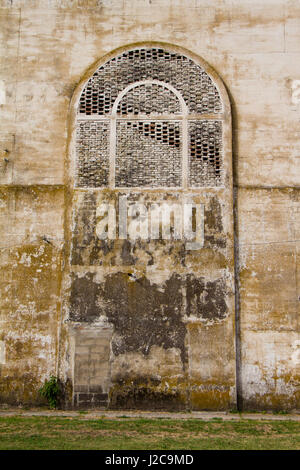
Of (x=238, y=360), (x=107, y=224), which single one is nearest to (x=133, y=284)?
(x=107, y=224)

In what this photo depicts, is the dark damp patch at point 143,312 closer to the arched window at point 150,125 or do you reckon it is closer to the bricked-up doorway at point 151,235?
the bricked-up doorway at point 151,235

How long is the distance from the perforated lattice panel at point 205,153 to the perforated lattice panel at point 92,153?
1888 mm

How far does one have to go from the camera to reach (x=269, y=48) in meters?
11.9

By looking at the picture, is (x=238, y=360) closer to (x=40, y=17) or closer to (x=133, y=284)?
(x=133, y=284)

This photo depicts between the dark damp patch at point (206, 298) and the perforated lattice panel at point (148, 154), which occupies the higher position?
the perforated lattice panel at point (148, 154)

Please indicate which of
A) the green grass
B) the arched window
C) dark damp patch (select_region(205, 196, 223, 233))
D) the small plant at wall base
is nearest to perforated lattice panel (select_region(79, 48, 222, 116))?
the arched window

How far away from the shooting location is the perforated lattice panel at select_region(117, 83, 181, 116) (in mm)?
11617

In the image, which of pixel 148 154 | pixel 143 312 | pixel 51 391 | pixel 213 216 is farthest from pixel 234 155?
pixel 51 391

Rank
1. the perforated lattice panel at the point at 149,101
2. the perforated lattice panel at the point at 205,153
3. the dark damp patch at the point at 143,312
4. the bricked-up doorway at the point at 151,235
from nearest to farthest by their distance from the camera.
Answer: the bricked-up doorway at the point at 151,235 < the dark damp patch at the point at 143,312 < the perforated lattice panel at the point at 205,153 < the perforated lattice panel at the point at 149,101

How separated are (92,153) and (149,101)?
174 cm

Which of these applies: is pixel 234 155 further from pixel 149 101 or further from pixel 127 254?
pixel 127 254

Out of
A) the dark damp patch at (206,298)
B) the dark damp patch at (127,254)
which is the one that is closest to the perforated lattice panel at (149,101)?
the dark damp patch at (127,254)

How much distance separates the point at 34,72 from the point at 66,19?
146 cm

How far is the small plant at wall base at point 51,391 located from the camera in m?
10.6
